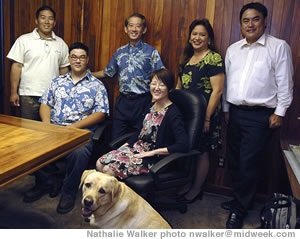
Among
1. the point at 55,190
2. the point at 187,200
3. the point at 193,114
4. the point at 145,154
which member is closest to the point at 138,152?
the point at 145,154

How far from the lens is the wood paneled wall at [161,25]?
2.54 m

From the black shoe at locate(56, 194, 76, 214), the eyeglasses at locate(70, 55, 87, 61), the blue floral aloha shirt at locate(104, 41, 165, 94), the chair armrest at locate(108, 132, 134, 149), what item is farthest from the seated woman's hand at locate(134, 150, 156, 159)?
the eyeglasses at locate(70, 55, 87, 61)

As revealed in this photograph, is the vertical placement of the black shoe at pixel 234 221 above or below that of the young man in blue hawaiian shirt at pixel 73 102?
below

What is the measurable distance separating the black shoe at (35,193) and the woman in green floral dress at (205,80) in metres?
1.15

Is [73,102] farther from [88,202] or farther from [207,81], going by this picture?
[88,202]

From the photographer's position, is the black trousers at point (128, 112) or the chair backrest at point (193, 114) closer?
Result: the chair backrest at point (193, 114)

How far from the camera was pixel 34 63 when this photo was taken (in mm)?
2949

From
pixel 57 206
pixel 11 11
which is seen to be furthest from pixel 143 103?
pixel 11 11

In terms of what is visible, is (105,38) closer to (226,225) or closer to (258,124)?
(258,124)

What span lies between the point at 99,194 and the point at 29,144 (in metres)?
0.46

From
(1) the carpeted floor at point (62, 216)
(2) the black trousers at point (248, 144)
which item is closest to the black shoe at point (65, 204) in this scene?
(1) the carpeted floor at point (62, 216)

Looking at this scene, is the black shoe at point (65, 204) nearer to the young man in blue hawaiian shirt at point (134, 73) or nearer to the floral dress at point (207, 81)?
the young man in blue hawaiian shirt at point (134, 73)

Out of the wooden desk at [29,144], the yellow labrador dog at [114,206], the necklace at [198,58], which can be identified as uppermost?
the necklace at [198,58]

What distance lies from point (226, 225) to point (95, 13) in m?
2.31
